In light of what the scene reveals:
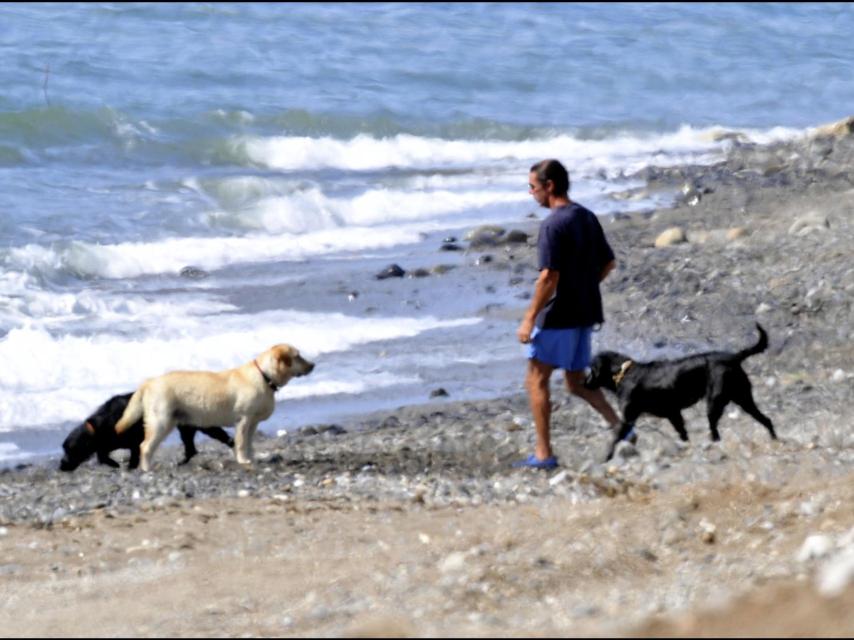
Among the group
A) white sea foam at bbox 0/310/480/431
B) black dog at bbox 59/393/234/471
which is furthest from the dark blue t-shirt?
white sea foam at bbox 0/310/480/431

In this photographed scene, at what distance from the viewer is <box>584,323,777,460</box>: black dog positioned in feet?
34.2

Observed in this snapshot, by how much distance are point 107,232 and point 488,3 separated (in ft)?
107

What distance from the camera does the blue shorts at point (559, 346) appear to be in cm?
1015

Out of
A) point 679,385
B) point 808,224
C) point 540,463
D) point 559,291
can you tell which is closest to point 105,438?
point 540,463

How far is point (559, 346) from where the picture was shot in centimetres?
1016

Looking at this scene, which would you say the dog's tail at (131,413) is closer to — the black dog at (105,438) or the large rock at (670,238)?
the black dog at (105,438)

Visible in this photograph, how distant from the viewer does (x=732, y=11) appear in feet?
175

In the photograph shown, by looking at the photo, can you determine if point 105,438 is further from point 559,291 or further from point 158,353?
point 158,353

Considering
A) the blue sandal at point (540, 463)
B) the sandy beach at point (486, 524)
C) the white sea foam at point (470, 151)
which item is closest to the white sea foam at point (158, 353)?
the sandy beach at point (486, 524)

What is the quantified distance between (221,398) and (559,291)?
7.69 ft

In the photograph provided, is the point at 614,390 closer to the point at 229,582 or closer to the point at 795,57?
the point at 229,582

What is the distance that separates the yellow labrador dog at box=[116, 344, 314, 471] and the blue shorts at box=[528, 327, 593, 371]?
1.69 m

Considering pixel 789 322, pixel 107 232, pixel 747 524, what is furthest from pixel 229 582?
pixel 107 232

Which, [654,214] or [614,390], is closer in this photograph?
[614,390]
